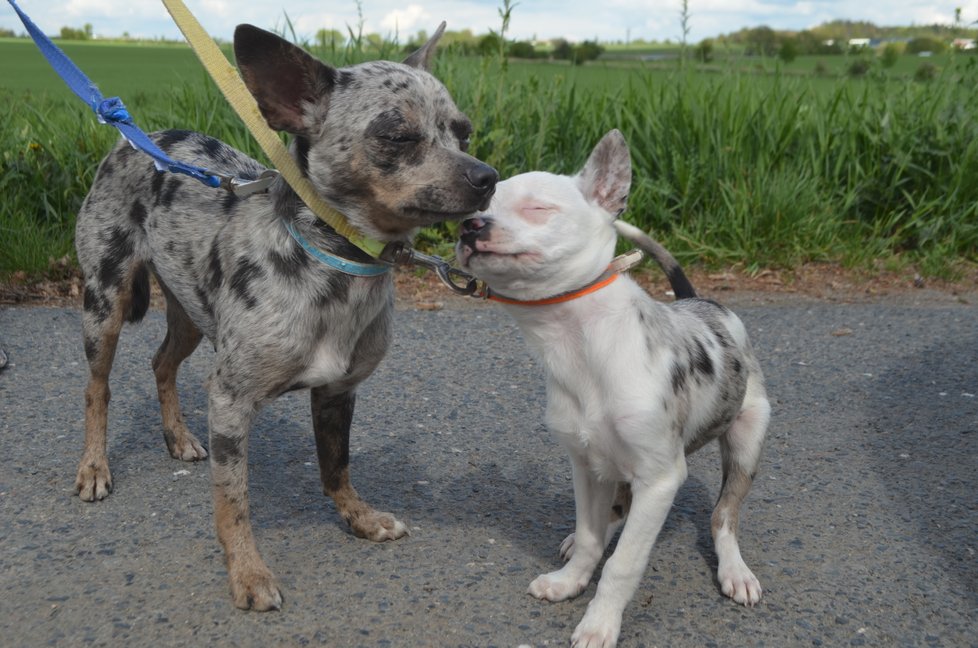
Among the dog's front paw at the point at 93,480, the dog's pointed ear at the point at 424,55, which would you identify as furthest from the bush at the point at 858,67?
the dog's front paw at the point at 93,480

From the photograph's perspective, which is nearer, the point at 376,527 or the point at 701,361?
the point at 701,361

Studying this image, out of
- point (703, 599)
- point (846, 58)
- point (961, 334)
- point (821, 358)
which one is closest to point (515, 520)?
point (703, 599)

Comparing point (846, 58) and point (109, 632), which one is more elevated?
point (846, 58)

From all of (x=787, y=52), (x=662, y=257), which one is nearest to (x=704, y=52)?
(x=787, y=52)

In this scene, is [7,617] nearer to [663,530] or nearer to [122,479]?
[122,479]

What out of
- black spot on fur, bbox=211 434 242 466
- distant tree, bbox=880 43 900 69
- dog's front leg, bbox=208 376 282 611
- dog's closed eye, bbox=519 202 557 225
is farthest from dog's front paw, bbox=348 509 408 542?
distant tree, bbox=880 43 900 69

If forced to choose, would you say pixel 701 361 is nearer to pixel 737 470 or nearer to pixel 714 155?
pixel 737 470

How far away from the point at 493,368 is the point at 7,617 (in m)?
3.13

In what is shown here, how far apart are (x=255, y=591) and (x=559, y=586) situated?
1.04m

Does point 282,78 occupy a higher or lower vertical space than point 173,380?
higher

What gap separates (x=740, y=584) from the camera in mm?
3467

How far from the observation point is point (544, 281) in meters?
2.97

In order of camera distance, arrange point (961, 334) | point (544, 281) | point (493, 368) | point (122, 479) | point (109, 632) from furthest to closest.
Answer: point (961, 334), point (493, 368), point (122, 479), point (109, 632), point (544, 281)

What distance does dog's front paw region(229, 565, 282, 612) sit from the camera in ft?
11.0
